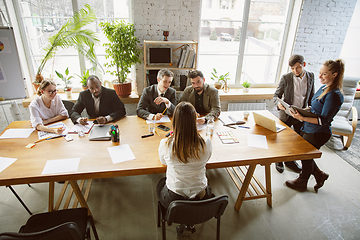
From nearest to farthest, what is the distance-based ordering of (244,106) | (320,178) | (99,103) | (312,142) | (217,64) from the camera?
1. (312,142)
2. (320,178)
3. (99,103)
4. (244,106)
5. (217,64)

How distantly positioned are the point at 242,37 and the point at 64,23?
3.18m

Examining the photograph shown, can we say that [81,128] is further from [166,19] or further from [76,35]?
[166,19]

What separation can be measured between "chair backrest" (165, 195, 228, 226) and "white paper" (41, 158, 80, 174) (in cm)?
88

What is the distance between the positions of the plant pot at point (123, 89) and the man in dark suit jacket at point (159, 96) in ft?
3.08

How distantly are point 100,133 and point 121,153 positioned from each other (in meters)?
0.46

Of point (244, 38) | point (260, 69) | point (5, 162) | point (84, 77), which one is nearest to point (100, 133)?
point (5, 162)

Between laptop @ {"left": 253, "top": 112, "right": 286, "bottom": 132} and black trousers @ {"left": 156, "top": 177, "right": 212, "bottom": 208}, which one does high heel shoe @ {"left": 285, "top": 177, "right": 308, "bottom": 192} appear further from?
black trousers @ {"left": 156, "top": 177, "right": 212, "bottom": 208}

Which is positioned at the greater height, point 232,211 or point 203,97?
point 203,97

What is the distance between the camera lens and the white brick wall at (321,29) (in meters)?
3.96

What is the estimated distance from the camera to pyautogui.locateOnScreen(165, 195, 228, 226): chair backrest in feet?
4.86

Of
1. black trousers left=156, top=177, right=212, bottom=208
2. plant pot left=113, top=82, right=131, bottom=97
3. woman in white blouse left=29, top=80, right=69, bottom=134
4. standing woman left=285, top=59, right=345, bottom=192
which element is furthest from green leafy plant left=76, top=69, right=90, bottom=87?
standing woman left=285, top=59, right=345, bottom=192

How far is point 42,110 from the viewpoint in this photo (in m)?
2.62

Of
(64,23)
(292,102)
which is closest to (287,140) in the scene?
(292,102)

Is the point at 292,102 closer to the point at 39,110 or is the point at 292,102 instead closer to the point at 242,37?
the point at 242,37
